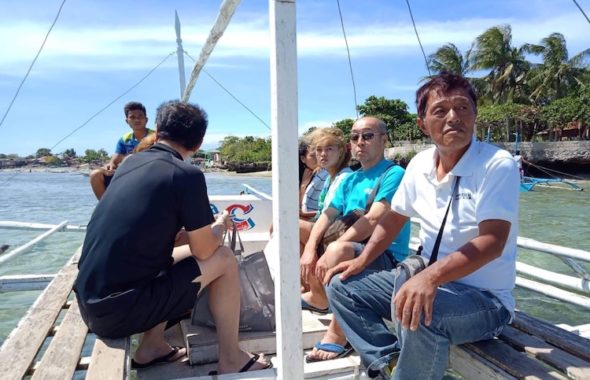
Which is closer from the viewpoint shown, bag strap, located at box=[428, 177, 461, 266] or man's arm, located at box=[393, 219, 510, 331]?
man's arm, located at box=[393, 219, 510, 331]

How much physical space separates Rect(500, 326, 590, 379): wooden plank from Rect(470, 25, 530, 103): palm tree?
44121 millimetres

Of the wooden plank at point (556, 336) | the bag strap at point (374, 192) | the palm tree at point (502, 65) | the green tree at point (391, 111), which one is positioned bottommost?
the wooden plank at point (556, 336)

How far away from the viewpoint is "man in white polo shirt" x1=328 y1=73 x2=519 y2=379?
172cm

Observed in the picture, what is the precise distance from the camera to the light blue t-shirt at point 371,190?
2.80 metres

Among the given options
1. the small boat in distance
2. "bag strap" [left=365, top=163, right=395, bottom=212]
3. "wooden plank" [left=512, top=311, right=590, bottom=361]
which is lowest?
the small boat in distance

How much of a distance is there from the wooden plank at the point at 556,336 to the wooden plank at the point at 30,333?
227cm

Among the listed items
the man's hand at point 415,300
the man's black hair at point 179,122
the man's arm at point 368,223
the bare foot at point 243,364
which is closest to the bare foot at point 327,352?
the bare foot at point 243,364

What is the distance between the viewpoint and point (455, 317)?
1.77 meters

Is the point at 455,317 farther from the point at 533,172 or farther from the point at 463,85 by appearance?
Answer: the point at 533,172

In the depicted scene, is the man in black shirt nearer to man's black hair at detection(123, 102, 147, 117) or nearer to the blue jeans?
the blue jeans

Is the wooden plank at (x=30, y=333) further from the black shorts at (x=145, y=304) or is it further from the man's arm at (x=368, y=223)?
the man's arm at (x=368, y=223)

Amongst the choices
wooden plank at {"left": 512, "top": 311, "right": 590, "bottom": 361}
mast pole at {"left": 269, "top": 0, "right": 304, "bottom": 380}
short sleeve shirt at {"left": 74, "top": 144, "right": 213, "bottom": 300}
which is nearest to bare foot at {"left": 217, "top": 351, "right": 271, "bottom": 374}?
short sleeve shirt at {"left": 74, "top": 144, "right": 213, "bottom": 300}

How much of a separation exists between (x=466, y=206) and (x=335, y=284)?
2.42ft

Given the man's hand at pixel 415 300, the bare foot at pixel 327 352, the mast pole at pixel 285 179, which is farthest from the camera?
the bare foot at pixel 327 352
